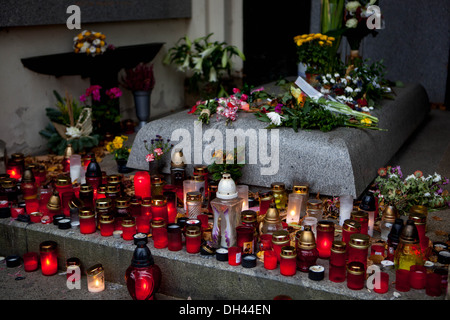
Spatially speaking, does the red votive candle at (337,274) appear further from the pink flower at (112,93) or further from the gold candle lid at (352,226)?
the pink flower at (112,93)

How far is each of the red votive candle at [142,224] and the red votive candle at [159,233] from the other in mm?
167

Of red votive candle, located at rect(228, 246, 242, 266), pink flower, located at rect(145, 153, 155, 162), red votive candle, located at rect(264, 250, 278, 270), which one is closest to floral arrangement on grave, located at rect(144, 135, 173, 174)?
pink flower, located at rect(145, 153, 155, 162)

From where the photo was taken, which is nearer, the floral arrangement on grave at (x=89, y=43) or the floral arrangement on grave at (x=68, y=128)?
the floral arrangement on grave at (x=68, y=128)

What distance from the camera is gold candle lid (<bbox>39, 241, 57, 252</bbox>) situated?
2941 mm

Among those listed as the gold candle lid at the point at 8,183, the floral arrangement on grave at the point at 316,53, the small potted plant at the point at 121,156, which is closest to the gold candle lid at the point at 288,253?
the gold candle lid at the point at 8,183

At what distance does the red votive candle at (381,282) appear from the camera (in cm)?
235

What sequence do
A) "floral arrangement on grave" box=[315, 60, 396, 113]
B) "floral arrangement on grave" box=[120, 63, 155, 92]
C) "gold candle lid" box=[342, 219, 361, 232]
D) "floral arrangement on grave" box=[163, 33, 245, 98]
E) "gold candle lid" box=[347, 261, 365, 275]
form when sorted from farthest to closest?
"floral arrangement on grave" box=[163, 33, 245, 98] → "floral arrangement on grave" box=[120, 63, 155, 92] → "floral arrangement on grave" box=[315, 60, 396, 113] → "gold candle lid" box=[342, 219, 361, 232] → "gold candle lid" box=[347, 261, 365, 275]

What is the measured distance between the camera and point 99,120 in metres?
5.34

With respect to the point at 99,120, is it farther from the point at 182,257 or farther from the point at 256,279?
the point at 256,279

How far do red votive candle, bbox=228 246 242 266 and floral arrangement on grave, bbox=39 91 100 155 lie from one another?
8.44 ft

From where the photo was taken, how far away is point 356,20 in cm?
549

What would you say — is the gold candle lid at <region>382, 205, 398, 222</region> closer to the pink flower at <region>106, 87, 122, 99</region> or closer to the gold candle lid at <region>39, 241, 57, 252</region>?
the gold candle lid at <region>39, 241, 57, 252</region>

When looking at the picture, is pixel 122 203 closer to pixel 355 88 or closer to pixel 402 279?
pixel 402 279
